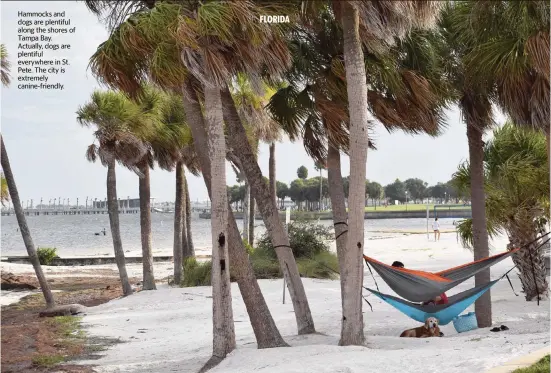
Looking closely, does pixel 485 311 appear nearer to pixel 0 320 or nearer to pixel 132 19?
pixel 132 19

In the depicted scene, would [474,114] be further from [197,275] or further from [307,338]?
[197,275]

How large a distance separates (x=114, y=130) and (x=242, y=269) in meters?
11.7

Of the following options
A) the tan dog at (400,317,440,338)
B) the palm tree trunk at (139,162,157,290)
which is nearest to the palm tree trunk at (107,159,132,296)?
the palm tree trunk at (139,162,157,290)

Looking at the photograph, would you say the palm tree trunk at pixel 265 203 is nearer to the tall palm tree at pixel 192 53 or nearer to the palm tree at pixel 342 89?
the palm tree at pixel 342 89

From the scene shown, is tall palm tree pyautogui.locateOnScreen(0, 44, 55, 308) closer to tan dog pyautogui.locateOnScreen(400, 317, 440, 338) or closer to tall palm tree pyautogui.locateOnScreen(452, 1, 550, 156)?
tan dog pyautogui.locateOnScreen(400, 317, 440, 338)

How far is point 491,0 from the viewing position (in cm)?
1122

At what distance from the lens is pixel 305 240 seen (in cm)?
2658

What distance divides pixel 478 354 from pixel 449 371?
0.71 meters

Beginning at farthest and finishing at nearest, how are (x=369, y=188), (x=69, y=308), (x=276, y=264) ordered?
1. (x=369, y=188)
2. (x=276, y=264)
3. (x=69, y=308)

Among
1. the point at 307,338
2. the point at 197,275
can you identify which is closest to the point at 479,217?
the point at 307,338

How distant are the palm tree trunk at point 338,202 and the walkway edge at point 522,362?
15.5 feet

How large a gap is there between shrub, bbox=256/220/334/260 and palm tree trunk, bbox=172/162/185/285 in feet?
9.03

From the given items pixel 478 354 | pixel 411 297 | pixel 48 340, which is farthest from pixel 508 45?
pixel 48 340

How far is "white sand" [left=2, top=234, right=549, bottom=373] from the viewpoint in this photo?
373 inches
